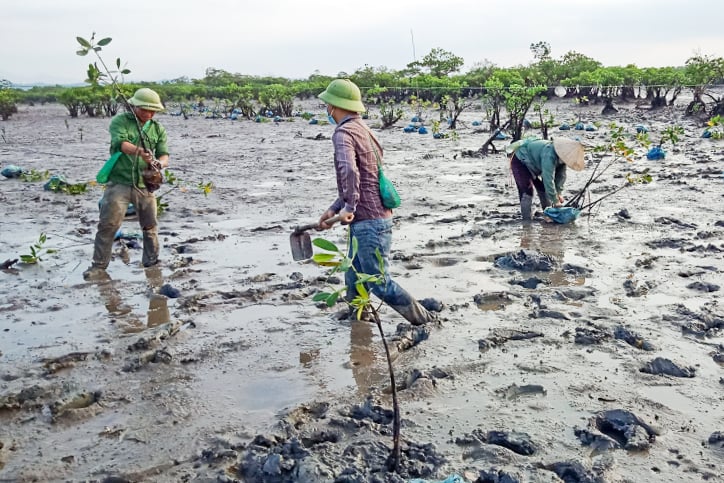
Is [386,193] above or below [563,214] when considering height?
above

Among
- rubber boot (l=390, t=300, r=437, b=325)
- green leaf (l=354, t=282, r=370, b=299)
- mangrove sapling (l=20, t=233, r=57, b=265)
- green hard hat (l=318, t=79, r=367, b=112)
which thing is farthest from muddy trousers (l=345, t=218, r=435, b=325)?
mangrove sapling (l=20, t=233, r=57, b=265)

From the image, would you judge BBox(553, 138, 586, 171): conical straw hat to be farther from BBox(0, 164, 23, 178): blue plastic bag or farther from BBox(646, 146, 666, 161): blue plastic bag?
BBox(0, 164, 23, 178): blue plastic bag

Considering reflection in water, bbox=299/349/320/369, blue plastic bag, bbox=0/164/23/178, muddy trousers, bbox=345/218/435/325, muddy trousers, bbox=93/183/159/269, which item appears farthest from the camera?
blue plastic bag, bbox=0/164/23/178

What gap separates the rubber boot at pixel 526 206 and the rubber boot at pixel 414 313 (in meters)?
3.32

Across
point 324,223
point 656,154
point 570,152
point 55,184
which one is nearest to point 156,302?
point 324,223

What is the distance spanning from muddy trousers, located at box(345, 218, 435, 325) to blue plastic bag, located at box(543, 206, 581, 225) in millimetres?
3363

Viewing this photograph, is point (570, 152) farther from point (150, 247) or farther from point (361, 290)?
point (361, 290)

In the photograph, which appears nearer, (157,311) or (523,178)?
(157,311)

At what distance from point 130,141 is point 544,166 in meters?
4.16

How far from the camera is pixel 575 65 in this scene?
91.8 feet

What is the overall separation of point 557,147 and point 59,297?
495 cm

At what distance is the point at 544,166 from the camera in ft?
22.3

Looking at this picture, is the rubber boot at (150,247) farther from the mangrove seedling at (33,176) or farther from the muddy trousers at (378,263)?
the mangrove seedling at (33,176)

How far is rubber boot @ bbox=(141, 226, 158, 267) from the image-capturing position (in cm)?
590
